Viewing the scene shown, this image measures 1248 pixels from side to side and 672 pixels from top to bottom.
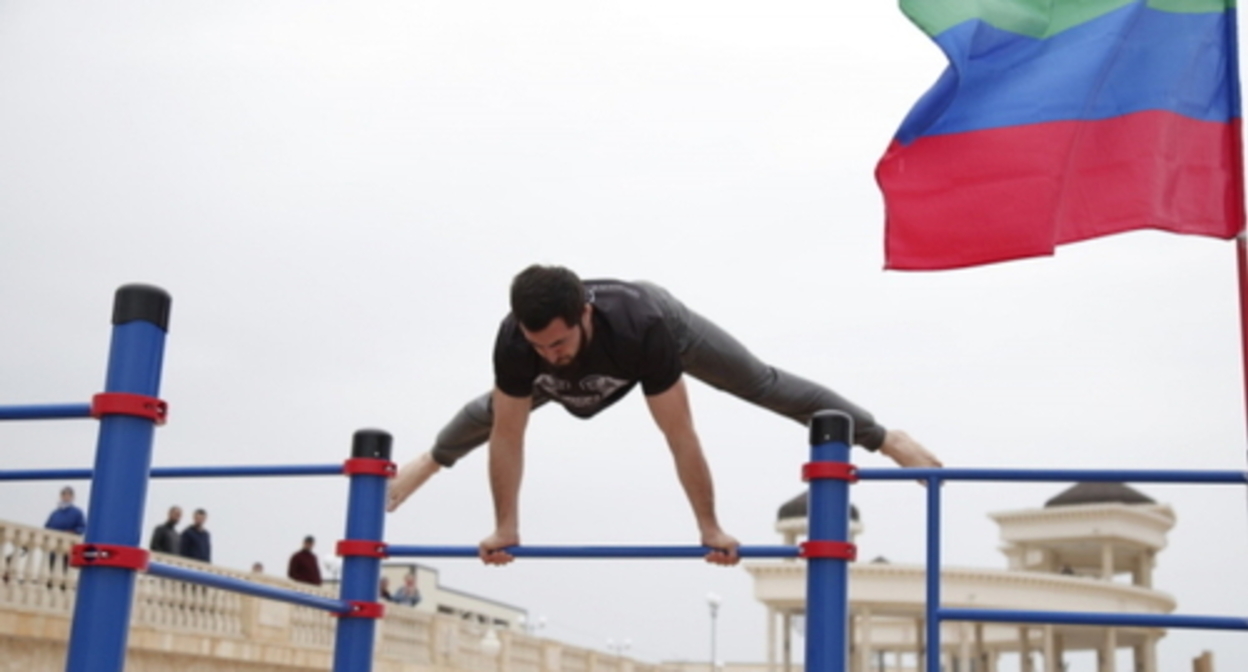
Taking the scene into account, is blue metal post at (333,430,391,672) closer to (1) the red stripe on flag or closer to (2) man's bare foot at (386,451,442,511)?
(2) man's bare foot at (386,451,442,511)

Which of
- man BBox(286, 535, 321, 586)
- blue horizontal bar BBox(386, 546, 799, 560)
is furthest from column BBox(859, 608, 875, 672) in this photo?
blue horizontal bar BBox(386, 546, 799, 560)

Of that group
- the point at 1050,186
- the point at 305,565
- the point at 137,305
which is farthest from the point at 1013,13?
the point at 305,565

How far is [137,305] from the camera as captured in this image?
Answer: 12.2 feet

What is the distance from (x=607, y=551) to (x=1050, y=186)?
2.16 meters

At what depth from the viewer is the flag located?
206 inches

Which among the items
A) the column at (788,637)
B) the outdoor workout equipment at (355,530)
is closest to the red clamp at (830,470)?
the outdoor workout equipment at (355,530)

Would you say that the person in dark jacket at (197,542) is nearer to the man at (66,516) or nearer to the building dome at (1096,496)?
the man at (66,516)

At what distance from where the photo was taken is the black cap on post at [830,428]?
4.58 m

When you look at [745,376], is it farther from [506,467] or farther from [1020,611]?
[1020,611]

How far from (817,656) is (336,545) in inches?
79.0

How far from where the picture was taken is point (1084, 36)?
5.52 m

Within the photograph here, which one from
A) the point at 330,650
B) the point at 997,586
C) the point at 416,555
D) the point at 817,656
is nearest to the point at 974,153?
the point at 817,656

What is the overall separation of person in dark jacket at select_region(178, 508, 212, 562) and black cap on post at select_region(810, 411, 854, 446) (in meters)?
12.1

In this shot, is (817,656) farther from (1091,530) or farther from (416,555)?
(1091,530)
